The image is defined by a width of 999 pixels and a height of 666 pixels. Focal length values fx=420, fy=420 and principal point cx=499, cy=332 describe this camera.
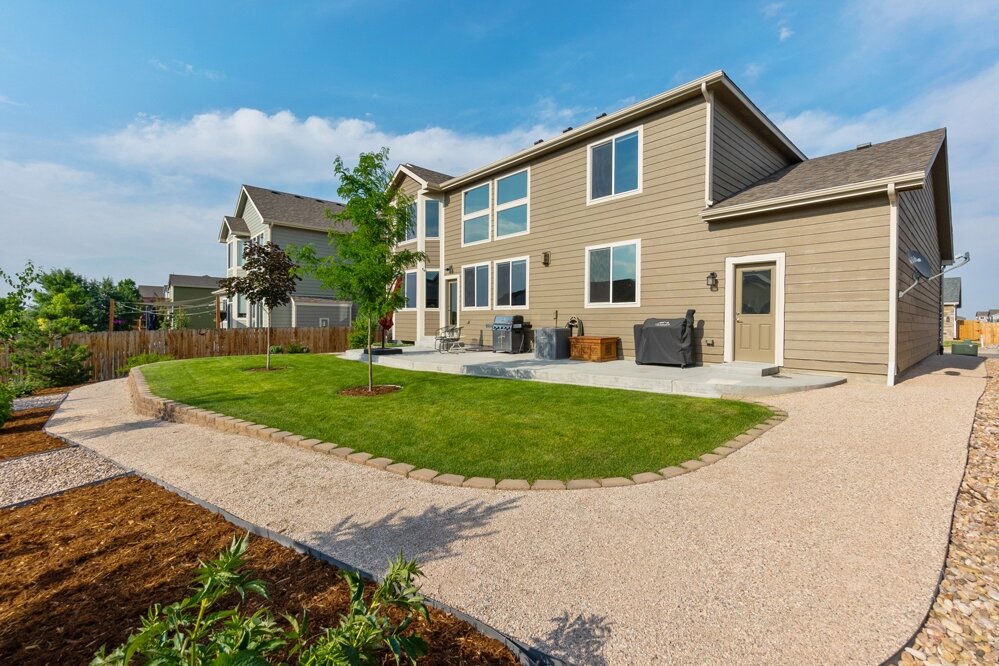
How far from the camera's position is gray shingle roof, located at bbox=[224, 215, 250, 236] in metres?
23.0

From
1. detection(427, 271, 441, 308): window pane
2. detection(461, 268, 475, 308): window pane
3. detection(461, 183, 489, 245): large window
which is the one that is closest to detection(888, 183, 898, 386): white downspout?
detection(461, 183, 489, 245): large window

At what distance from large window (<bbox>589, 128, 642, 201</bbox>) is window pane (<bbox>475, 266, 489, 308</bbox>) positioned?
4317 mm

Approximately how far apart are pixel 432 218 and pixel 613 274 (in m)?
8.18

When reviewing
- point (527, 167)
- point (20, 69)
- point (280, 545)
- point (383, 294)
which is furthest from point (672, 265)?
point (20, 69)

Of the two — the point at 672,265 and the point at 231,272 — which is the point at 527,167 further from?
the point at 231,272

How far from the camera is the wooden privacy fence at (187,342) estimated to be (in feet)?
40.4

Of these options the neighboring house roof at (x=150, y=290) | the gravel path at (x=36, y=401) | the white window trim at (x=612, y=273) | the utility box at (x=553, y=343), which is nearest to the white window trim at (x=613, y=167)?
the white window trim at (x=612, y=273)

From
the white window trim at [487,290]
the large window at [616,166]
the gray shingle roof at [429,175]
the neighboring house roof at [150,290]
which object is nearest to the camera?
the large window at [616,166]

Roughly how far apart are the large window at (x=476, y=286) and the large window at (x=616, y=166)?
4.39 m

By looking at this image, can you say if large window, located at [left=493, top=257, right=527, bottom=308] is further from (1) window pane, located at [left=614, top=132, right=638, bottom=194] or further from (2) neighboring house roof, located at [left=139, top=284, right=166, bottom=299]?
(2) neighboring house roof, located at [left=139, top=284, right=166, bottom=299]

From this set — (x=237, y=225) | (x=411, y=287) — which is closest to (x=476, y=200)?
(x=411, y=287)

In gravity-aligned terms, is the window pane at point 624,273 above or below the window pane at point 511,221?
below

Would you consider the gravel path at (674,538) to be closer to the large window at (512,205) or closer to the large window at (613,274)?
the large window at (613,274)

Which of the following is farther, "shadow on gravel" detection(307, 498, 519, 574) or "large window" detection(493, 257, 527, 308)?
"large window" detection(493, 257, 527, 308)
